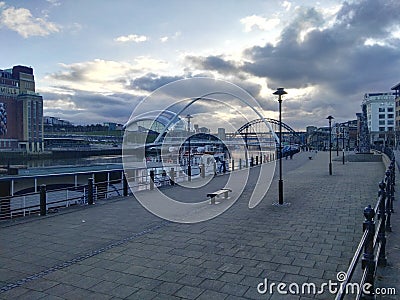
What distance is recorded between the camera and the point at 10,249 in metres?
6.88

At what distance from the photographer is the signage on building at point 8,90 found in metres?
82.6

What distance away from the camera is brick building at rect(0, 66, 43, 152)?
82.0 meters

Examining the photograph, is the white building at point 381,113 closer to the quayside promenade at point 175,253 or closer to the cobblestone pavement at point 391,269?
the quayside promenade at point 175,253

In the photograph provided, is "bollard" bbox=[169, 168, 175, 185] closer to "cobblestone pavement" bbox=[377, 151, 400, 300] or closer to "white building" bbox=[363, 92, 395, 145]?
"cobblestone pavement" bbox=[377, 151, 400, 300]

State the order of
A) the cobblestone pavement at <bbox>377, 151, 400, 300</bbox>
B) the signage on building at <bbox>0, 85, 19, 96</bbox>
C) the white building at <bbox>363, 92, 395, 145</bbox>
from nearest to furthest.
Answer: the cobblestone pavement at <bbox>377, 151, 400, 300</bbox> → the signage on building at <bbox>0, 85, 19, 96</bbox> → the white building at <bbox>363, 92, 395, 145</bbox>

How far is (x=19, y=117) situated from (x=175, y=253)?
91.2 m

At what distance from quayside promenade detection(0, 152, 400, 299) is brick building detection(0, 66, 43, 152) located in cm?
8149

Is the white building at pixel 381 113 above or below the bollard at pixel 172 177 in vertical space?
above

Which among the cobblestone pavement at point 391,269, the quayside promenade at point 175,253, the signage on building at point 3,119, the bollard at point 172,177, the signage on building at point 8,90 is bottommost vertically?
the quayside promenade at point 175,253

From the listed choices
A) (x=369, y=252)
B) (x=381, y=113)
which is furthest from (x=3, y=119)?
(x=381, y=113)

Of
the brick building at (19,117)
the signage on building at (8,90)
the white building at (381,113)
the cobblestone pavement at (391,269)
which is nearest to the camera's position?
the cobblestone pavement at (391,269)

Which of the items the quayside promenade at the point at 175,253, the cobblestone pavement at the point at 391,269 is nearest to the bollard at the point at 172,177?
the quayside promenade at the point at 175,253

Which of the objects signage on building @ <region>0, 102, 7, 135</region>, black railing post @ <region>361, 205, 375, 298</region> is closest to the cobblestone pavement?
black railing post @ <region>361, 205, 375, 298</region>

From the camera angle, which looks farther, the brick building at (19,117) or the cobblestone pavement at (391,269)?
the brick building at (19,117)
